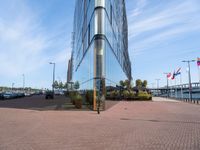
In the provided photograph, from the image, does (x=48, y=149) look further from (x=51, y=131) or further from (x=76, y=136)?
(x=51, y=131)

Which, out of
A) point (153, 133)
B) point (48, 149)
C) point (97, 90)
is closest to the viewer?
point (48, 149)

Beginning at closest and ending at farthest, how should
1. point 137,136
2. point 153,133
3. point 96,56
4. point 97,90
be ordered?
point 137,136 < point 153,133 < point 97,90 < point 96,56

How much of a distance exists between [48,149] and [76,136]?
241 centimetres

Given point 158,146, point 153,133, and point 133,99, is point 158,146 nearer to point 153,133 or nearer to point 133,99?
point 153,133

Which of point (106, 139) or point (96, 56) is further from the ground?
point (96, 56)

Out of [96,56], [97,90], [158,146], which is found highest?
[96,56]

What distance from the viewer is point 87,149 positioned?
796cm

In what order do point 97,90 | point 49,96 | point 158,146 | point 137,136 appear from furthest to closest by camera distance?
point 49,96, point 97,90, point 137,136, point 158,146

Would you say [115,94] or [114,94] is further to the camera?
[115,94]

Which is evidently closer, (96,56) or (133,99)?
(96,56)

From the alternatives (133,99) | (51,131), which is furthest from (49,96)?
(51,131)

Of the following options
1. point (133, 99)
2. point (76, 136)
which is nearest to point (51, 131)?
point (76, 136)

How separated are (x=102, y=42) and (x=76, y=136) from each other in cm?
2376

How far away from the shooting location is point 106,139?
965 cm
